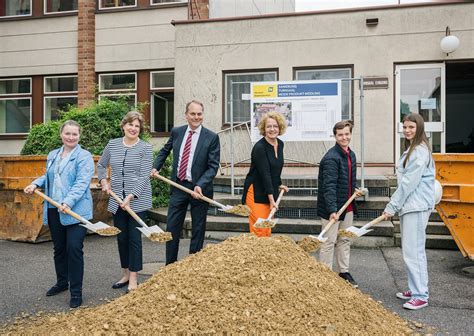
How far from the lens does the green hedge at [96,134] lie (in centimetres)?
954

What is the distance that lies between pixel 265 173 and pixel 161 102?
8.18 meters

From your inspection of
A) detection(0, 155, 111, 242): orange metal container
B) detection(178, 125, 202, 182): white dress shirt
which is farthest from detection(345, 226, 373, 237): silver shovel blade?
detection(0, 155, 111, 242): orange metal container

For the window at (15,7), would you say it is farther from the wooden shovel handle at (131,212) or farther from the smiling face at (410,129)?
the smiling face at (410,129)

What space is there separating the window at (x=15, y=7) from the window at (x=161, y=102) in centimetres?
465

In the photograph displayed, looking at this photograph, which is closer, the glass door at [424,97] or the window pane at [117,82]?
the glass door at [424,97]

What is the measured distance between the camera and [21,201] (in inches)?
293

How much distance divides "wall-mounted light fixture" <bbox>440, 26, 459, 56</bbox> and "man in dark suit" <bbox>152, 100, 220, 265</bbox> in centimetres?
674

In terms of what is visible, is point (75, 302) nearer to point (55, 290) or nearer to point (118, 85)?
point (55, 290)

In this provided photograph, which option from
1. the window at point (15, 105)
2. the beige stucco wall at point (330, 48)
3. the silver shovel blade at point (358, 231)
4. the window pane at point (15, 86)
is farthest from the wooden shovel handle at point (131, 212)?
the window pane at point (15, 86)

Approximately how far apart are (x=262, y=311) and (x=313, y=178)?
541cm

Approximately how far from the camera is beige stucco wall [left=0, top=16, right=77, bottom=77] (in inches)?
525

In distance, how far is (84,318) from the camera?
3.69 metres

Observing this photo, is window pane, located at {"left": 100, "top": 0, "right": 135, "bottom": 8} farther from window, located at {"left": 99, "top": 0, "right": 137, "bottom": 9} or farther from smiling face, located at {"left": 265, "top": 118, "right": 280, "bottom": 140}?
smiling face, located at {"left": 265, "top": 118, "right": 280, "bottom": 140}

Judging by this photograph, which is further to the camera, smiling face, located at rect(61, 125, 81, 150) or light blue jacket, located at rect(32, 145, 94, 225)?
smiling face, located at rect(61, 125, 81, 150)
